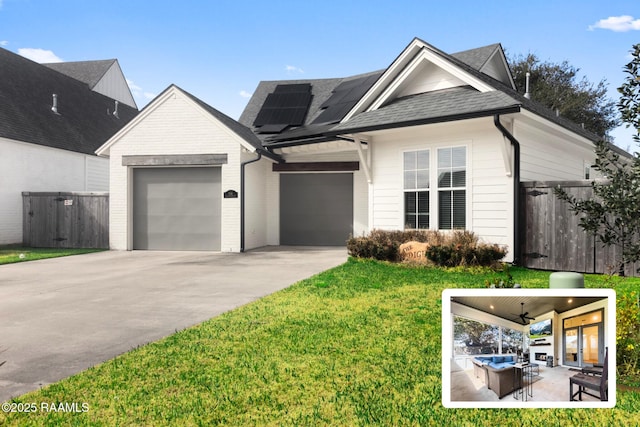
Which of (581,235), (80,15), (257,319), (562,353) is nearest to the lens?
(562,353)

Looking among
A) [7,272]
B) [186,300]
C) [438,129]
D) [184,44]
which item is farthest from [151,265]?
[184,44]

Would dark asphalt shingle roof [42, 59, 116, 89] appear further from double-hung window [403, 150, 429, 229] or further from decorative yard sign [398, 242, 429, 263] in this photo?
decorative yard sign [398, 242, 429, 263]

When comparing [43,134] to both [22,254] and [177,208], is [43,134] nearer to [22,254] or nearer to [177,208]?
[22,254]

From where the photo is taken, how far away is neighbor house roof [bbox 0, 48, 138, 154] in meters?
18.3

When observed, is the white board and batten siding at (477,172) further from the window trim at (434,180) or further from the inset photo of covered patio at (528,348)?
the inset photo of covered patio at (528,348)

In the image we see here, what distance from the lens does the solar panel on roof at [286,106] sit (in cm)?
1864

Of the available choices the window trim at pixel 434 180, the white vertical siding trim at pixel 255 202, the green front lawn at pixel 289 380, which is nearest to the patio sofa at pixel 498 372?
the green front lawn at pixel 289 380

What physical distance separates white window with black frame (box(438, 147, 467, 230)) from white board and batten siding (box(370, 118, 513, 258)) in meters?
0.12

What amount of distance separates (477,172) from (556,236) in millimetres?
2156

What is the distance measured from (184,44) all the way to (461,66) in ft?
41.6

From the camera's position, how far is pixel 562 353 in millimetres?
1175

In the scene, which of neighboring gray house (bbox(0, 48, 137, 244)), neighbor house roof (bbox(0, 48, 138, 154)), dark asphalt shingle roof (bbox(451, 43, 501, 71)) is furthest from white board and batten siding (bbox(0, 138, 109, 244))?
dark asphalt shingle roof (bbox(451, 43, 501, 71))

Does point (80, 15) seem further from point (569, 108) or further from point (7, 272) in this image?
point (569, 108)

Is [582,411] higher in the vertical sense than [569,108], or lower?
lower
